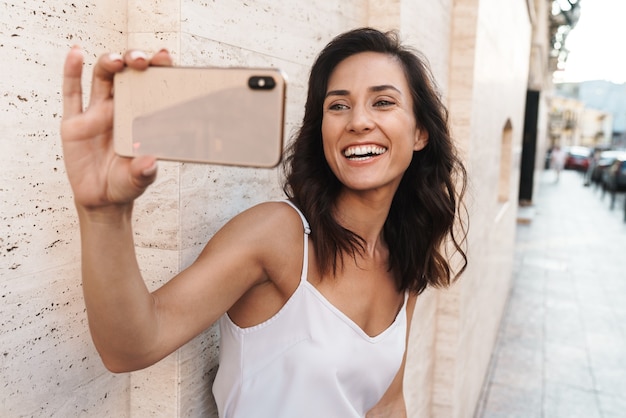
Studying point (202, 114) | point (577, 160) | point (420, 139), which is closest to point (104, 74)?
point (202, 114)

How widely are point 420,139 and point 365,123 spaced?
423 mm

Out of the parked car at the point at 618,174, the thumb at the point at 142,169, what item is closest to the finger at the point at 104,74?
the thumb at the point at 142,169

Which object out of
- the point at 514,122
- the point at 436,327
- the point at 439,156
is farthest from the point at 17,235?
the point at 514,122

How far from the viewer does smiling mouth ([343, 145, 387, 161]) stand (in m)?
1.65

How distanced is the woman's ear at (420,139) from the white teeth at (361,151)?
13.0 inches

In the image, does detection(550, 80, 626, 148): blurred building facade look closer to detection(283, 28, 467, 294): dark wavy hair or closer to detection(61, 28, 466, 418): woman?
detection(283, 28, 467, 294): dark wavy hair

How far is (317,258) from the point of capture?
162 centimetres

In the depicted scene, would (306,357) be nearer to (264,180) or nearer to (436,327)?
(264,180)

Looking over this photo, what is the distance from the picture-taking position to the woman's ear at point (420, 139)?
1.95m

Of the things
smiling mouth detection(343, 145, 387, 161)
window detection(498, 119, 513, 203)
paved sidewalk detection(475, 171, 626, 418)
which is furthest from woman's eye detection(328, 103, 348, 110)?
window detection(498, 119, 513, 203)

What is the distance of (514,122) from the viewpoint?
24.4ft

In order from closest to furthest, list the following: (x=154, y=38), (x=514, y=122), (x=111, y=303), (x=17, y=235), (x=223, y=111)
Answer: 1. (x=223, y=111)
2. (x=111, y=303)
3. (x=17, y=235)
4. (x=154, y=38)
5. (x=514, y=122)

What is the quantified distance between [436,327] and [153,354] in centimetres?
322

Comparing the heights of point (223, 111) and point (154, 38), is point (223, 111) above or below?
below
